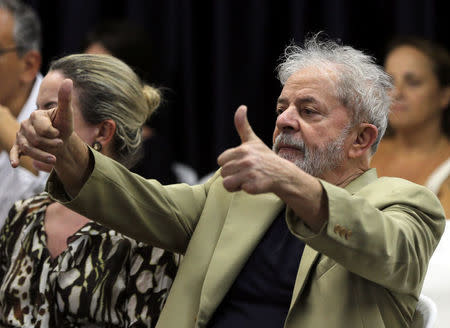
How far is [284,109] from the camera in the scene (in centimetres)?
179

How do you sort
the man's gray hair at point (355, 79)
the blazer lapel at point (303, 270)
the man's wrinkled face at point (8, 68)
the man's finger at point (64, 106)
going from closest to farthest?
1. the man's finger at point (64, 106)
2. the blazer lapel at point (303, 270)
3. the man's gray hair at point (355, 79)
4. the man's wrinkled face at point (8, 68)

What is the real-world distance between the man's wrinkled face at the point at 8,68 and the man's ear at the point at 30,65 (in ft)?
0.05

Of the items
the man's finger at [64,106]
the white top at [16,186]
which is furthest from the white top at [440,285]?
the white top at [16,186]

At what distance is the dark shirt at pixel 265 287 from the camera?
5.25 feet

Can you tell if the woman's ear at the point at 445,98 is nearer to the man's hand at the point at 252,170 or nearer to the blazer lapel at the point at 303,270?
the blazer lapel at the point at 303,270

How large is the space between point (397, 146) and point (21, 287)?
204 centimetres

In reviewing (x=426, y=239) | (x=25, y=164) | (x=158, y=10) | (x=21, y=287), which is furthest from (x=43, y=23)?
(x=426, y=239)

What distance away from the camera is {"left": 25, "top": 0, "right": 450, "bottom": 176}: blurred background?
3.45 m

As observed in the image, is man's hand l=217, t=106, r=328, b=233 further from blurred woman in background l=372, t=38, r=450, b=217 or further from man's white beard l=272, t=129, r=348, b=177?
blurred woman in background l=372, t=38, r=450, b=217

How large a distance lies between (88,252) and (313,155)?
0.55 m

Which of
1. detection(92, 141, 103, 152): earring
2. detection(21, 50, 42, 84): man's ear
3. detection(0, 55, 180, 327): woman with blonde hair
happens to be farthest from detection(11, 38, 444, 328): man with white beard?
detection(21, 50, 42, 84): man's ear

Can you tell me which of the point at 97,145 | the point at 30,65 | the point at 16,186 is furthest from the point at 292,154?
the point at 30,65

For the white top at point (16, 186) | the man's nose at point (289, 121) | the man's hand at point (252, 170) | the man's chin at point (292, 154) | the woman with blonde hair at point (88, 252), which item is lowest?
the white top at point (16, 186)

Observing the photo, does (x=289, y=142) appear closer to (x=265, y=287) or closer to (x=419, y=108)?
(x=265, y=287)
